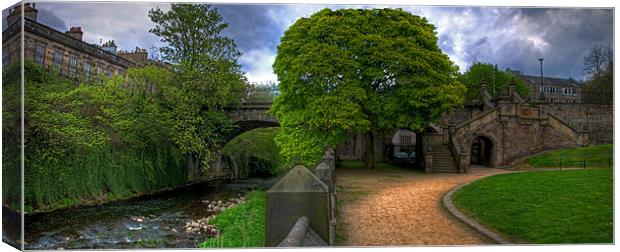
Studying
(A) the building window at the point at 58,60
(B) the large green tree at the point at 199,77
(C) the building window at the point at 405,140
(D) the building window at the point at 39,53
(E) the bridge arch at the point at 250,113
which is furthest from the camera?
(C) the building window at the point at 405,140

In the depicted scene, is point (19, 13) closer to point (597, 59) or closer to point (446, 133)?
point (597, 59)

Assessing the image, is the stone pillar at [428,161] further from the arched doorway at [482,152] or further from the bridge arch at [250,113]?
the bridge arch at [250,113]

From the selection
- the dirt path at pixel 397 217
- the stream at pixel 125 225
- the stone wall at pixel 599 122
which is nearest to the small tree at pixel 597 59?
the stone wall at pixel 599 122

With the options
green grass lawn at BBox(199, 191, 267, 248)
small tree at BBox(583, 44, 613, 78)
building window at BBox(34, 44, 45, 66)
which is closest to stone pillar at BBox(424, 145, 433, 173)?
green grass lawn at BBox(199, 191, 267, 248)

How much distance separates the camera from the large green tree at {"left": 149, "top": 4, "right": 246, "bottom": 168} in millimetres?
13266

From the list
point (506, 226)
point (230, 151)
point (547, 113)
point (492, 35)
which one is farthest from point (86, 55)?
point (547, 113)

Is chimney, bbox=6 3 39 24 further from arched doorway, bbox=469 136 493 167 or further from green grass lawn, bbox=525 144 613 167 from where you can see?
arched doorway, bbox=469 136 493 167

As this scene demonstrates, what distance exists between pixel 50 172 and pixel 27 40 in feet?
15.7

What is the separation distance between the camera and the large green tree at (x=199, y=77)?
13.3 metres

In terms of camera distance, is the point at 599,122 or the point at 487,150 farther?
the point at 487,150

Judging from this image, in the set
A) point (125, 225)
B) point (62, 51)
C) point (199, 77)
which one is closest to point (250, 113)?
point (199, 77)

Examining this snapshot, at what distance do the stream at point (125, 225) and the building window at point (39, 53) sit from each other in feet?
9.74

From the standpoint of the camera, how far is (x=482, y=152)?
71.6 feet

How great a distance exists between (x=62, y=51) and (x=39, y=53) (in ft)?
3.75
